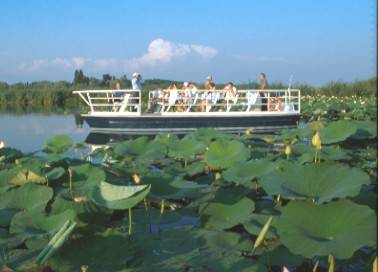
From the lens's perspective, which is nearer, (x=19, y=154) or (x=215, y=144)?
(x=215, y=144)

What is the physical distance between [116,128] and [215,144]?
816 centimetres

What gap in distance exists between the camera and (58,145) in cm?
434

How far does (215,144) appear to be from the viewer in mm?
3127

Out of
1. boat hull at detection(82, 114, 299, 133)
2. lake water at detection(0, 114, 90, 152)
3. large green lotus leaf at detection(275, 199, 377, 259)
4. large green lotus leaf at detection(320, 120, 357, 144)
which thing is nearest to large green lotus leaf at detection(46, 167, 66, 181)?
large green lotus leaf at detection(275, 199, 377, 259)

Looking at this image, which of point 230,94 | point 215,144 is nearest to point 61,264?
point 215,144

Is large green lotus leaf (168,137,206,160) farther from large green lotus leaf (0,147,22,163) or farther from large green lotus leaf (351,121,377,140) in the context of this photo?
large green lotus leaf (351,121,377,140)

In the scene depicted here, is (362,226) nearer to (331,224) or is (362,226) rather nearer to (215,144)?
(331,224)

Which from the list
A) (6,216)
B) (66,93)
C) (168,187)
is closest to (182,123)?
(168,187)

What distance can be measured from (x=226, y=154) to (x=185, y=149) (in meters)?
0.58

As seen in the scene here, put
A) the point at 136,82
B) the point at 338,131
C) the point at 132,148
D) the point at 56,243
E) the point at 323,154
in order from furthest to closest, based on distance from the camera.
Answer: the point at 136,82 → the point at 338,131 → the point at 132,148 → the point at 323,154 → the point at 56,243

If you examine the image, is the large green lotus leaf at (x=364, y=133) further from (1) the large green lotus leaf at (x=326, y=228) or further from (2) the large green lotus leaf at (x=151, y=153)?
(1) the large green lotus leaf at (x=326, y=228)

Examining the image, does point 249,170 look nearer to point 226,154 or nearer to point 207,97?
point 226,154

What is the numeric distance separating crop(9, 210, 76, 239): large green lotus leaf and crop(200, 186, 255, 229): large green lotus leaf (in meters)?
0.58

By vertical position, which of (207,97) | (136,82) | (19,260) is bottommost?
(19,260)
